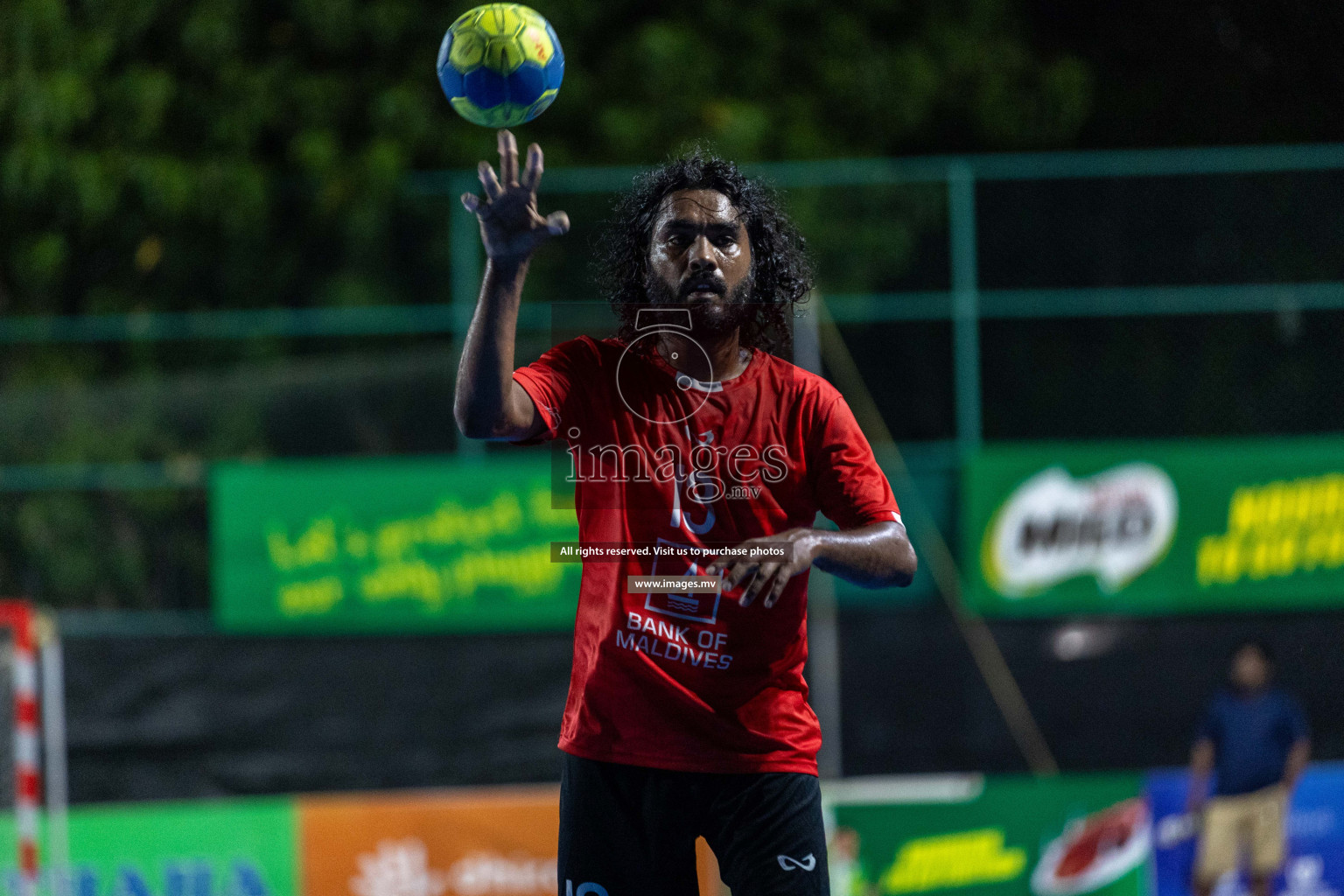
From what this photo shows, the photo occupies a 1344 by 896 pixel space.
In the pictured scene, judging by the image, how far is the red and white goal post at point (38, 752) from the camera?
265 inches

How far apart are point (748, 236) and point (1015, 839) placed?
4.63 m

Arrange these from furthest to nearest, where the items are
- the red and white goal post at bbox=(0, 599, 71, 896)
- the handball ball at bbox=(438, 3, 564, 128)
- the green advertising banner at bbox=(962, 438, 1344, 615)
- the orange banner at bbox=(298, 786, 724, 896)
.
Result: the green advertising banner at bbox=(962, 438, 1344, 615), the orange banner at bbox=(298, 786, 724, 896), the red and white goal post at bbox=(0, 599, 71, 896), the handball ball at bbox=(438, 3, 564, 128)

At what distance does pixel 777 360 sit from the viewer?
3424mm

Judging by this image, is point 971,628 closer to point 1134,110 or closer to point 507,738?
point 507,738

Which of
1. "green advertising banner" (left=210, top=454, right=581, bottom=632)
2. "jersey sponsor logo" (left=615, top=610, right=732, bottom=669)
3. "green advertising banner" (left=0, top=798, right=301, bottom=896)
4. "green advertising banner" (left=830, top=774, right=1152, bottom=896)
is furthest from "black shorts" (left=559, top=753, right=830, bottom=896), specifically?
"green advertising banner" (left=210, top=454, right=581, bottom=632)

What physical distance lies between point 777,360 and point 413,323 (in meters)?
5.90

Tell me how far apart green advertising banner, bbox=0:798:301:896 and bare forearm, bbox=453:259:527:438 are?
4.95 m

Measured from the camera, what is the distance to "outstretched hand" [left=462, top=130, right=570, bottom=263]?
2773 millimetres

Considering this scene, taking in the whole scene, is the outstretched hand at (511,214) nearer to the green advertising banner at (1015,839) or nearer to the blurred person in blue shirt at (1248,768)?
the green advertising banner at (1015,839)

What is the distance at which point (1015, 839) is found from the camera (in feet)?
23.2

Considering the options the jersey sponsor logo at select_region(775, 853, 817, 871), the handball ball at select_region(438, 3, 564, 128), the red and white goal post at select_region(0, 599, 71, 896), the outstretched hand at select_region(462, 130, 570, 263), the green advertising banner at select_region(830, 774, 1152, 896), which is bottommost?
the green advertising banner at select_region(830, 774, 1152, 896)

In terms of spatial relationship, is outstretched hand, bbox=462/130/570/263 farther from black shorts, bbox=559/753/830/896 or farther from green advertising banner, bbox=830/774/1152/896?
green advertising banner, bbox=830/774/1152/896

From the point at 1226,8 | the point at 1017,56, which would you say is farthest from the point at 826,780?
the point at 1226,8

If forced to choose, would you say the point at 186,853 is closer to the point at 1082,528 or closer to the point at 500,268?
the point at 1082,528
